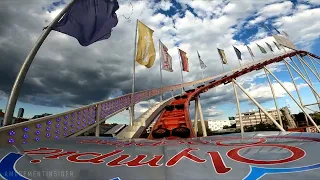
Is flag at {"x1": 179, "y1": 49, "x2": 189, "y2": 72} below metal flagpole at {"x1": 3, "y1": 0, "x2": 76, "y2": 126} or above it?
above

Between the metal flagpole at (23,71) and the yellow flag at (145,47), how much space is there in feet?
24.9

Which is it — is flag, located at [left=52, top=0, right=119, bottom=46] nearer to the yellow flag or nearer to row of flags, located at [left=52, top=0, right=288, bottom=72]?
row of flags, located at [left=52, top=0, right=288, bottom=72]

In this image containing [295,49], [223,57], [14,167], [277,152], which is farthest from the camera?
A: [223,57]

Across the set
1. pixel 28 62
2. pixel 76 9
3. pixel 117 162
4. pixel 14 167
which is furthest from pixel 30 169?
pixel 76 9

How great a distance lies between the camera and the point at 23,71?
5.94 meters

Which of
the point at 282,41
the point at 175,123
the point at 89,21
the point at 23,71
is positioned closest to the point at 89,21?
the point at 89,21

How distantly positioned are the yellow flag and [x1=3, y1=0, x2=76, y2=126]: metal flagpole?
7602mm

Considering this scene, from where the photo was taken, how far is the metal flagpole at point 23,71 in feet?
18.2

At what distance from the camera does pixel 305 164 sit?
9.22ft

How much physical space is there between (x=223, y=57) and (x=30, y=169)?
106ft

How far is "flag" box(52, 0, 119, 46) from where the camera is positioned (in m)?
6.71

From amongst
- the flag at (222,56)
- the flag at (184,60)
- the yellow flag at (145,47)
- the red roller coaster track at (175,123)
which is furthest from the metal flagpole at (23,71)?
the flag at (222,56)

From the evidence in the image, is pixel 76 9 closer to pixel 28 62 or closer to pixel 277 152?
pixel 28 62

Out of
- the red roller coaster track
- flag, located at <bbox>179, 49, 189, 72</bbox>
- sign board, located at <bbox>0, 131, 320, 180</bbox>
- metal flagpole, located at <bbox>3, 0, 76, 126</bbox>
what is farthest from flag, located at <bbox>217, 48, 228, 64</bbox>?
sign board, located at <bbox>0, 131, 320, 180</bbox>
